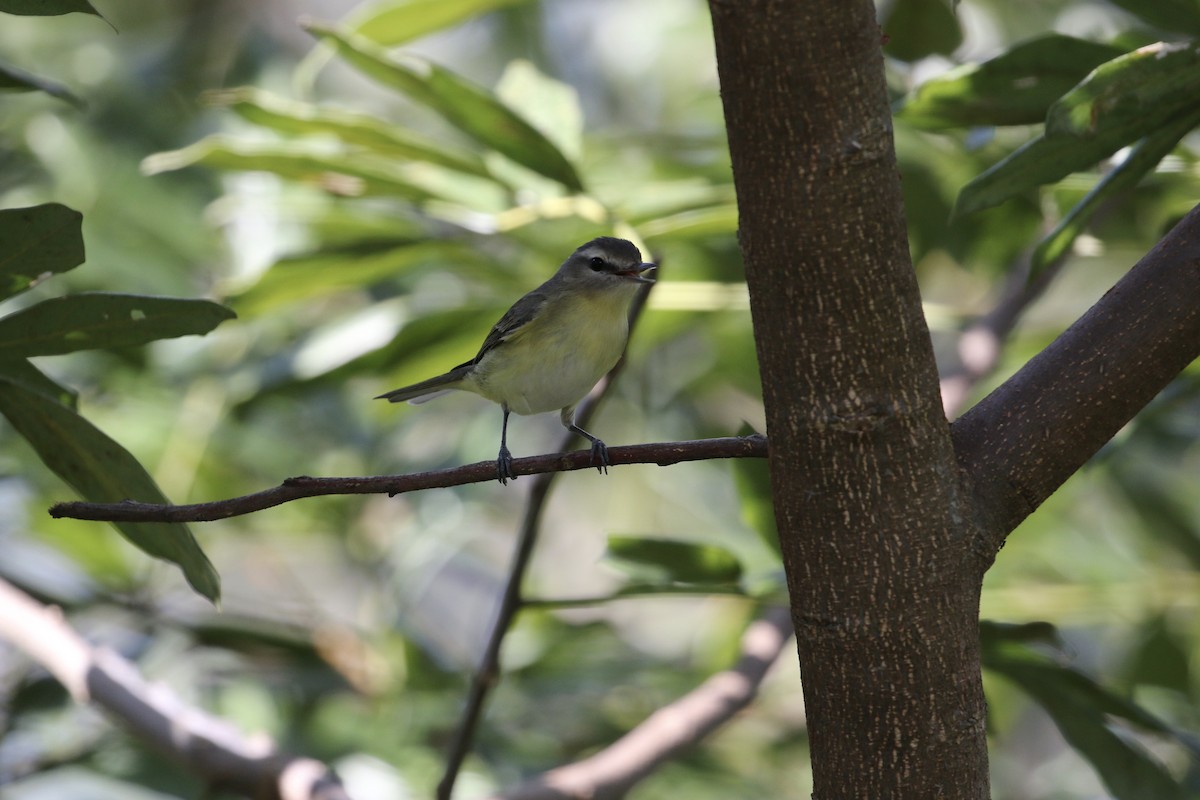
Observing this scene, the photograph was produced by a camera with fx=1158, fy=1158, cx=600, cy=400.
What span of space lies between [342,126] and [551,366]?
28.8 inches

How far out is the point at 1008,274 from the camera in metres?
2.96

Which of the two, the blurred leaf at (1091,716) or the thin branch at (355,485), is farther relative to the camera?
the blurred leaf at (1091,716)

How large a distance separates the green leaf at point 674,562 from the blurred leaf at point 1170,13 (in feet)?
3.27

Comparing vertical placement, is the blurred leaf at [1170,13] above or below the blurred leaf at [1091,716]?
above

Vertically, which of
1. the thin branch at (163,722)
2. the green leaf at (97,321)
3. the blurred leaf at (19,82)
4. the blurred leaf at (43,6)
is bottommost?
the thin branch at (163,722)

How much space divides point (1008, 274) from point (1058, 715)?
1539 mm

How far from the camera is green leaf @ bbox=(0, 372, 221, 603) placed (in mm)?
1394

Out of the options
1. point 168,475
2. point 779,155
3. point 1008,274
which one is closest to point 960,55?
point 1008,274

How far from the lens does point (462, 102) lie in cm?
189

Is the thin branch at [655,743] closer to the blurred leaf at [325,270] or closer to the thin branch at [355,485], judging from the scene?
the thin branch at [355,485]

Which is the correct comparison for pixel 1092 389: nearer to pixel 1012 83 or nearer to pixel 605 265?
pixel 1012 83

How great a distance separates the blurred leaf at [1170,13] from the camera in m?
1.67

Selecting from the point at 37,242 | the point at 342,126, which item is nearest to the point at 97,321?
the point at 37,242

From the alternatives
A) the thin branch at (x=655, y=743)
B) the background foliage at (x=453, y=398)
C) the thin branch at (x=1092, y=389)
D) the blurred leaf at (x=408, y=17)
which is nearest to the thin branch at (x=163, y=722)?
the thin branch at (x=655, y=743)
